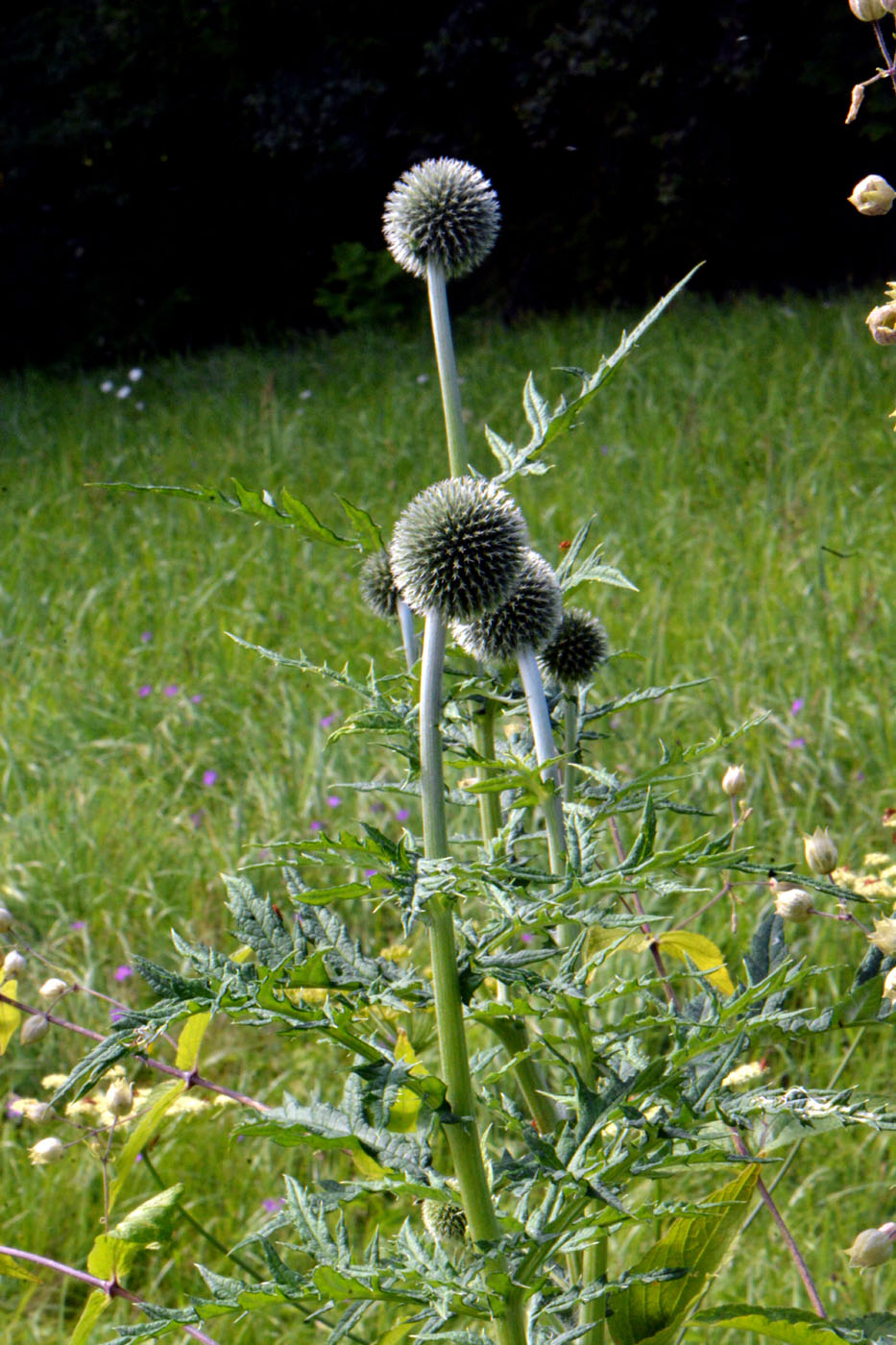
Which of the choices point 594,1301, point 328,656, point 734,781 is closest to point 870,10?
point 734,781

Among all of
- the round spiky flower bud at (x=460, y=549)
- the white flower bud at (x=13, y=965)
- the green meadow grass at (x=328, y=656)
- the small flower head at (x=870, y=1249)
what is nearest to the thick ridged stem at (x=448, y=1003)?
the round spiky flower bud at (x=460, y=549)

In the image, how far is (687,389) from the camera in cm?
484

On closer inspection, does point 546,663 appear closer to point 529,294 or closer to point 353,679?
point 353,679

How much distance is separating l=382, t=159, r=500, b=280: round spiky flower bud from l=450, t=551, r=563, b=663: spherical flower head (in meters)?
0.34

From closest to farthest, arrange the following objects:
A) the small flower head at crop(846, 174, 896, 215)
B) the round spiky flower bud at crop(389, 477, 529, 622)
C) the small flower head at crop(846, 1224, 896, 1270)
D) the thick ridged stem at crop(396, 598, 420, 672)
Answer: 1. the small flower head at crop(846, 174, 896, 215)
2. the small flower head at crop(846, 1224, 896, 1270)
3. the round spiky flower bud at crop(389, 477, 529, 622)
4. the thick ridged stem at crop(396, 598, 420, 672)

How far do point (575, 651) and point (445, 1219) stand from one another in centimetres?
48

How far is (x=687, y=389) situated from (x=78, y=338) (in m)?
6.60

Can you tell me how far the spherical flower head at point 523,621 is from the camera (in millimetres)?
977

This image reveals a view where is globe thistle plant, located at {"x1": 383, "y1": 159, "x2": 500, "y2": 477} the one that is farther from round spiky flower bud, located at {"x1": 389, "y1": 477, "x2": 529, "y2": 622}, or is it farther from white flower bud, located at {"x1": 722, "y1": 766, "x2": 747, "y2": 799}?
white flower bud, located at {"x1": 722, "y1": 766, "x2": 747, "y2": 799}

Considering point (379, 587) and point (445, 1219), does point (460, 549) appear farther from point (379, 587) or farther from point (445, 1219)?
point (445, 1219)

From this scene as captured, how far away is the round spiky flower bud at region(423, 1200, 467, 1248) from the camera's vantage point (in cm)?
104

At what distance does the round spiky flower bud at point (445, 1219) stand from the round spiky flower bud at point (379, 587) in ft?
1.78

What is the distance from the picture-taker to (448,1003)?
0.83m

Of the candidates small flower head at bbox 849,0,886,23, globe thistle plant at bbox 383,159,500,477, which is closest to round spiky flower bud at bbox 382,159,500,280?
globe thistle plant at bbox 383,159,500,477
